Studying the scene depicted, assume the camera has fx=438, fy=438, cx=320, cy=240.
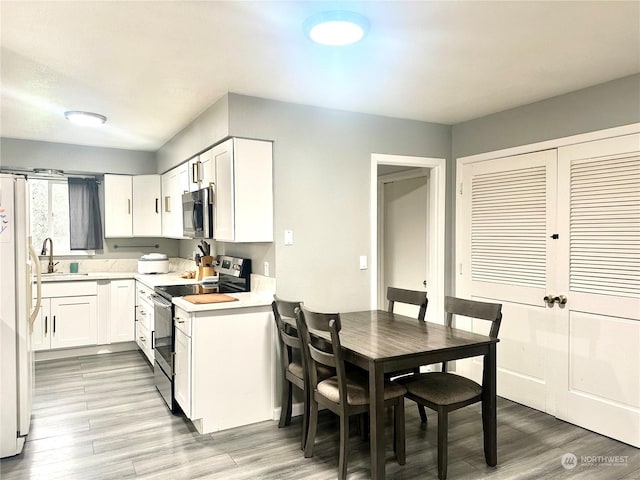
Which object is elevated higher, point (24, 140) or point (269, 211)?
point (24, 140)

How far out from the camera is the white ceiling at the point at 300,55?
1971 millimetres

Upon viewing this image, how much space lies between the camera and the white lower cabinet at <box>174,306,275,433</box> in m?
2.95

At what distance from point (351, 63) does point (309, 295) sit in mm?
1691

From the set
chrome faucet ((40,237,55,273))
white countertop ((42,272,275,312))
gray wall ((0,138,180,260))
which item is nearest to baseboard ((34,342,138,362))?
white countertop ((42,272,275,312))

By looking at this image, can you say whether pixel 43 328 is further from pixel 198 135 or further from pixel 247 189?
pixel 247 189

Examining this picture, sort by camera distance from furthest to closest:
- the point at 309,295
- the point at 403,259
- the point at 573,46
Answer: the point at 403,259 < the point at 309,295 < the point at 573,46

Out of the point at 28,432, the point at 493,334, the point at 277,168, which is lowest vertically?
the point at 28,432

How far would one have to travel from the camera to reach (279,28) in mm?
2107

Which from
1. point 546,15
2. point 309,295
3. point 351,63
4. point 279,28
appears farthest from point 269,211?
point 546,15

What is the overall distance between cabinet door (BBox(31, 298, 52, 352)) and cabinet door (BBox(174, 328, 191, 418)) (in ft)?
7.66

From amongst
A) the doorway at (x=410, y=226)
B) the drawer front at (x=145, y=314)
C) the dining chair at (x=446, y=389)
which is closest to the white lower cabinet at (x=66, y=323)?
the drawer front at (x=145, y=314)

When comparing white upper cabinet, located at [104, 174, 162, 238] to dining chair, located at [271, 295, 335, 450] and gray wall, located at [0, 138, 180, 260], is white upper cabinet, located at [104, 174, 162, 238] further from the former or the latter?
dining chair, located at [271, 295, 335, 450]

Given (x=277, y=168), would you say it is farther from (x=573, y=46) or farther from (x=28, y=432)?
(x=28, y=432)

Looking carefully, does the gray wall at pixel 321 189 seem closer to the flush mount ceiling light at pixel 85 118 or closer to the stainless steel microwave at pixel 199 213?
the stainless steel microwave at pixel 199 213
